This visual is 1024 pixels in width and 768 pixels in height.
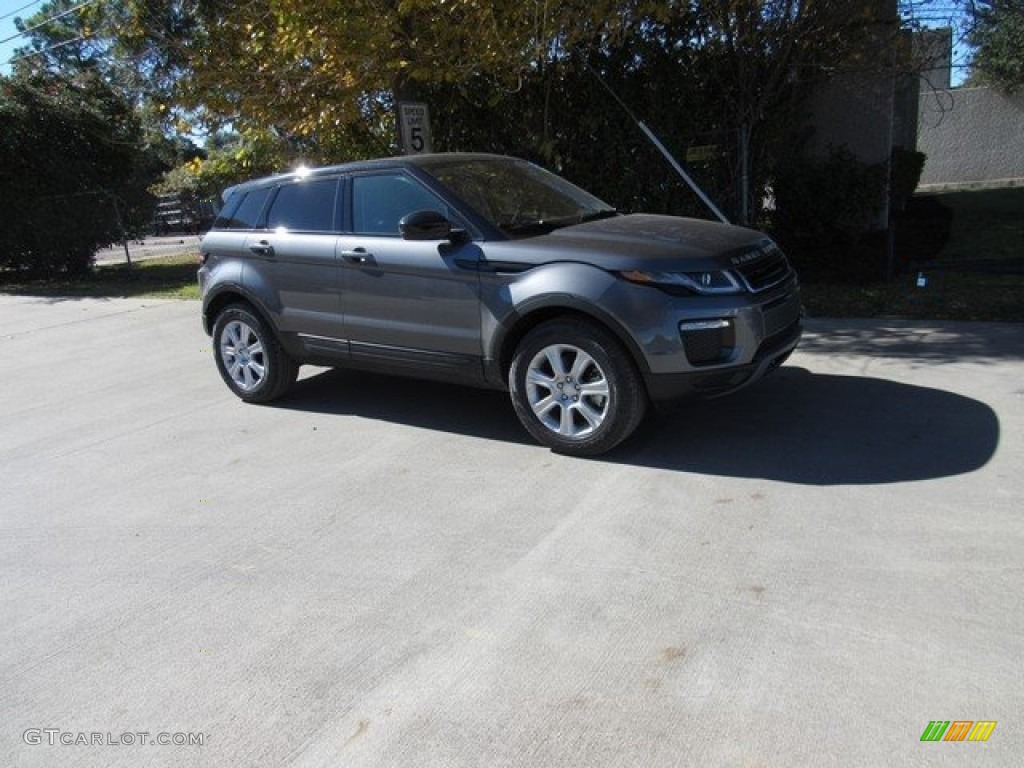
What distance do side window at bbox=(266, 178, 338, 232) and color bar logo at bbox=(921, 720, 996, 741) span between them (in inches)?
191

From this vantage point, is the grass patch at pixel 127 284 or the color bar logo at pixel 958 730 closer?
the color bar logo at pixel 958 730

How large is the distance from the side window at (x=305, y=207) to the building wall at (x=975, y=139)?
21.0m

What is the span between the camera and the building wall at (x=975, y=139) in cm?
2282

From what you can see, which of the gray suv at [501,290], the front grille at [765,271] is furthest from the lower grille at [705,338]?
the front grille at [765,271]

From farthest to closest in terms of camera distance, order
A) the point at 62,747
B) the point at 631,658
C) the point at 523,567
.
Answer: the point at 523,567, the point at 631,658, the point at 62,747

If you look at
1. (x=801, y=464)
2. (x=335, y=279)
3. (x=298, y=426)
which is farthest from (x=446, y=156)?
(x=801, y=464)

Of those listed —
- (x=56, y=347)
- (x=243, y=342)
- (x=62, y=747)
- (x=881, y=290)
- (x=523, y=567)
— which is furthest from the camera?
(x=56, y=347)

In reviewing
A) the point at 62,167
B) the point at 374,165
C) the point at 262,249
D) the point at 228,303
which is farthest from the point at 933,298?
the point at 62,167

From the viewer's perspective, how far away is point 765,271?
5215mm

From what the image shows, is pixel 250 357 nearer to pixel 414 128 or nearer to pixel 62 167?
pixel 414 128

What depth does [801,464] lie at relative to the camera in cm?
487

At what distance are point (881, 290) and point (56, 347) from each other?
31.9 ft

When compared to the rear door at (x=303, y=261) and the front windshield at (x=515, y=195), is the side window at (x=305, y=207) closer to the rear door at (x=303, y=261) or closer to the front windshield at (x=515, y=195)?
the rear door at (x=303, y=261)

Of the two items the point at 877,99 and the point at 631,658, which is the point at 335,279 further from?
the point at 877,99
